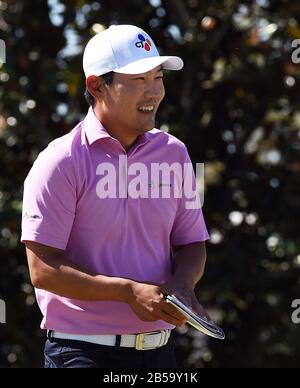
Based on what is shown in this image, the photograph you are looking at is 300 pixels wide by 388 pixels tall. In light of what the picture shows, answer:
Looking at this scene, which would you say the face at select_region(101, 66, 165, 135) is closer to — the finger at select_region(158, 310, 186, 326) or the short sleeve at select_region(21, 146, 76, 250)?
the short sleeve at select_region(21, 146, 76, 250)

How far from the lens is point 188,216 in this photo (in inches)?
135

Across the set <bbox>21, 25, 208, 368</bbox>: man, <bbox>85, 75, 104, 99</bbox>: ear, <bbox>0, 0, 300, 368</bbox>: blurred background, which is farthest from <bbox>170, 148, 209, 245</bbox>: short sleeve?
<bbox>0, 0, 300, 368</bbox>: blurred background

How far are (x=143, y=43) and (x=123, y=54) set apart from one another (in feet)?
0.33

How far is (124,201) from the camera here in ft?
10.5

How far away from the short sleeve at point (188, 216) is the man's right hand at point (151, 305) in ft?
1.52

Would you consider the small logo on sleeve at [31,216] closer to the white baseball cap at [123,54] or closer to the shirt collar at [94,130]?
the shirt collar at [94,130]

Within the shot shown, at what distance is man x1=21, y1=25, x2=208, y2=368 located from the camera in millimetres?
3111

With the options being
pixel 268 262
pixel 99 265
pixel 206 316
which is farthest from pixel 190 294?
pixel 268 262

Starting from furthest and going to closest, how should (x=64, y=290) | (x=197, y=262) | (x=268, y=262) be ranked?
1. (x=268, y=262)
2. (x=197, y=262)
3. (x=64, y=290)

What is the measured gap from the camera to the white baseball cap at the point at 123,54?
126 inches

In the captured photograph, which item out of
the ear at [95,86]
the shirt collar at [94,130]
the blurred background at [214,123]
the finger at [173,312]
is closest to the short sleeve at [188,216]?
the shirt collar at [94,130]

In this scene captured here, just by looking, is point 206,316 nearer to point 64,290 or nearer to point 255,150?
point 64,290

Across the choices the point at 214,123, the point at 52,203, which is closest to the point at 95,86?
the point at 52,203

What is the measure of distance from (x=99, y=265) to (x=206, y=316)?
38cm
